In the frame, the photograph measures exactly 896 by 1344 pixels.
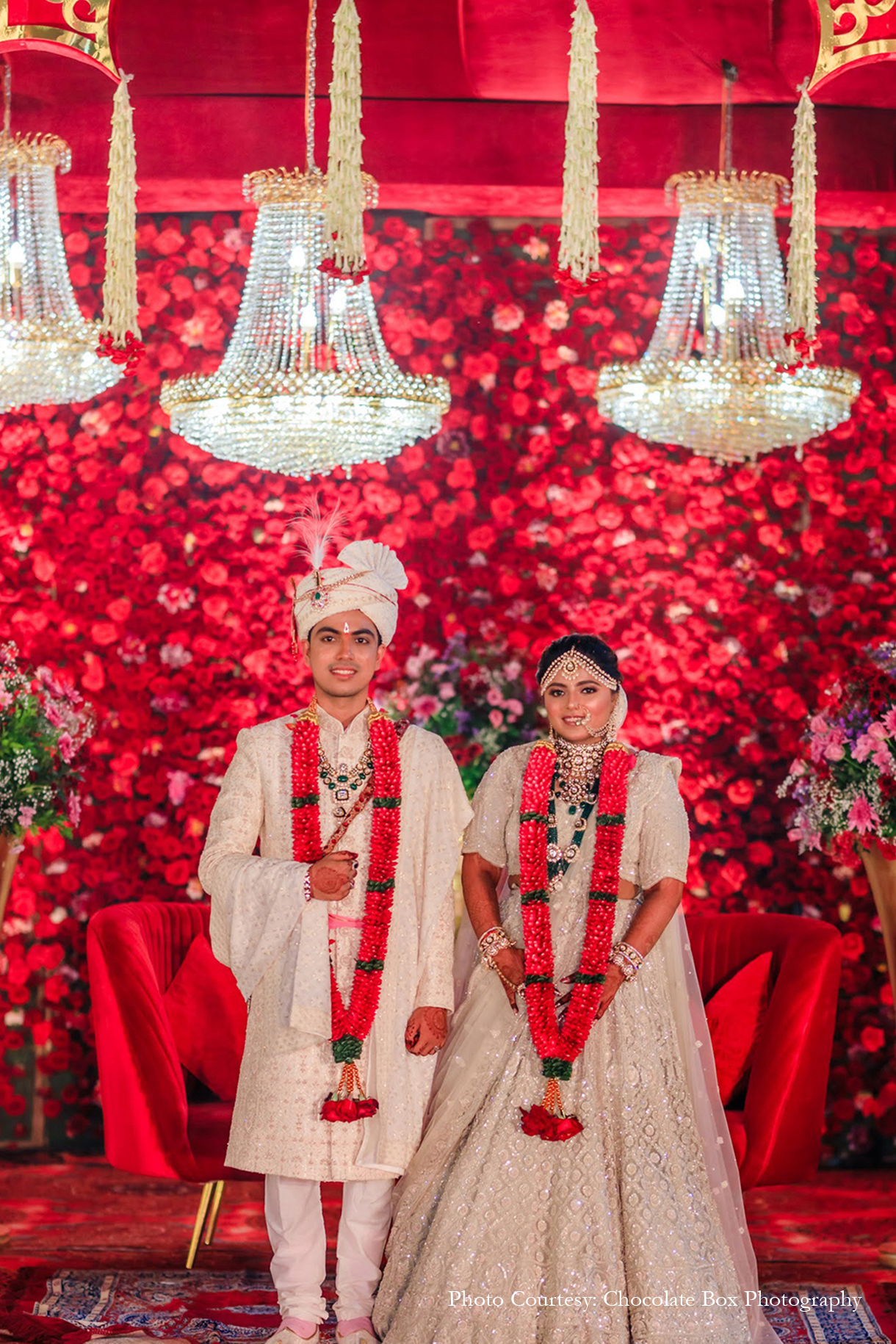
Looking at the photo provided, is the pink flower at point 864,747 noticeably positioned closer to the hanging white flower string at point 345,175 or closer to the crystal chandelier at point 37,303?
the hanging white flower string at point 345,175

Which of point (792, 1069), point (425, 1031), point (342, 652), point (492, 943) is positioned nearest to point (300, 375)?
point (342, 652)

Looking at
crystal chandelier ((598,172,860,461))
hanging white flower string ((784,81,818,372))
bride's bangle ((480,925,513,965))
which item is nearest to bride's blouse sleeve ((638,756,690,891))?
bride's bangle ((480,925,513,965))

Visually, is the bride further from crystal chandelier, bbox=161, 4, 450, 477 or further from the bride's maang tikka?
crystal chandelier, bbox=161, 4, 450, 477

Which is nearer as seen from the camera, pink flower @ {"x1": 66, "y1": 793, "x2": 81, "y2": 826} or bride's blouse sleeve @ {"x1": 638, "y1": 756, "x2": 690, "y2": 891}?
bride's blouse sleeve @ {"x1": 638, "y1": 756, "x2": 690, "y2": 891}

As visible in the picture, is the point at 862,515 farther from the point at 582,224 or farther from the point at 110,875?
the point at 110,875

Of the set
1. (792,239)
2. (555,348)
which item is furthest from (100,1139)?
(792,239)

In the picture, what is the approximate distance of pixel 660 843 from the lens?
361cm

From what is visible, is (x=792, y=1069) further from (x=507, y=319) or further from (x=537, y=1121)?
(x=507, y=319)

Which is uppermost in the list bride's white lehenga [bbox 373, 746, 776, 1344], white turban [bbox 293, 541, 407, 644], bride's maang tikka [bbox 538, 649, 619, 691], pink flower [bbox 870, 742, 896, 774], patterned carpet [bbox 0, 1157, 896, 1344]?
white turban [bbox 293, 541, 407, 644]

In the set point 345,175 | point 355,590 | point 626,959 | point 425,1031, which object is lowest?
point 425,1031

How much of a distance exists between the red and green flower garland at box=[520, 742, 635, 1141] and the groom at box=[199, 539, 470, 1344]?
189 millimetres

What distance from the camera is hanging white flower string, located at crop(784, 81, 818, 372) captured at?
13.4 feet

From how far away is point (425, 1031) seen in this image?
3492 millimetres

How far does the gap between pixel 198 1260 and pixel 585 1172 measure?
140cm
